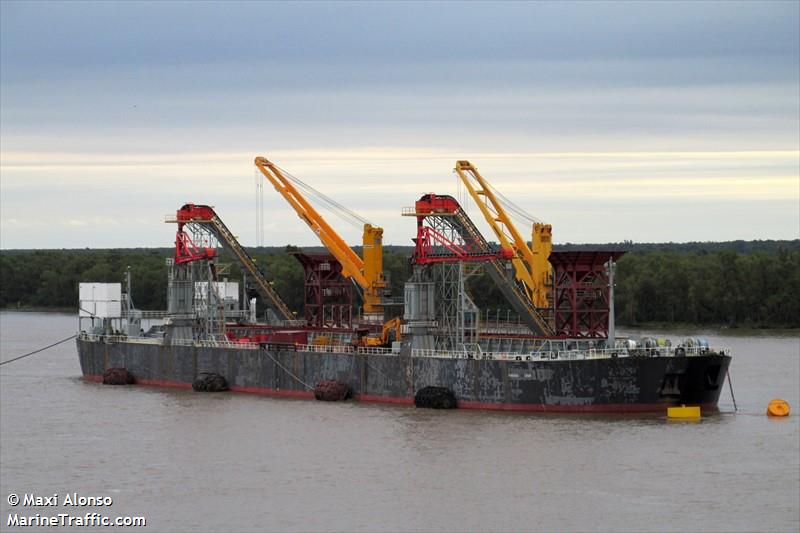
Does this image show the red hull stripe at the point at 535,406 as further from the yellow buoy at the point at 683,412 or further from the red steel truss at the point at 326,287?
the red steel truss at the point at 326,287

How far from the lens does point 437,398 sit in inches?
3091

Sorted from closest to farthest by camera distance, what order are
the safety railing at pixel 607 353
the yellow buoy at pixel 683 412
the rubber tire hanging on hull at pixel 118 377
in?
the yellow buoy at pixel 683 412
the safety railing at pixel 607 353
the rubber tire hanging on hull at pixel 118 377

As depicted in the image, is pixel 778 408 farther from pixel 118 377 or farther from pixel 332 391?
pixel 118 377

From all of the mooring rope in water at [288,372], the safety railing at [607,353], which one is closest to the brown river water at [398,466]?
the mooring rope in water at [288,372]

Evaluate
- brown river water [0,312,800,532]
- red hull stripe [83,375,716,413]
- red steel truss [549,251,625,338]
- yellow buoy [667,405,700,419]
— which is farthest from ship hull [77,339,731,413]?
red steel truss [549,251,625,338]

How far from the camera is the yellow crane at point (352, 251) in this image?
9819 cm

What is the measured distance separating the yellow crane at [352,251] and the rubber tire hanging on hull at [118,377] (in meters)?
15.7

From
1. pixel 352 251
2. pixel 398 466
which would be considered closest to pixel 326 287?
pixel 352 251

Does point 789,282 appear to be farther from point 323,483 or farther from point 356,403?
point 323,483

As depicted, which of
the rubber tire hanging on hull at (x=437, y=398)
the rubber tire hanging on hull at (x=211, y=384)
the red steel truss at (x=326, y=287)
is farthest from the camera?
the red steel truss at (x=326, y=287)

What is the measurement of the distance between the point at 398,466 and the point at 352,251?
4148cm

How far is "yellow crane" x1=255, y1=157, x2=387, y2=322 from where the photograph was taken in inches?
3866

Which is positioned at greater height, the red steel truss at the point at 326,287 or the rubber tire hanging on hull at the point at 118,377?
the red steel truss at the point at 326,287

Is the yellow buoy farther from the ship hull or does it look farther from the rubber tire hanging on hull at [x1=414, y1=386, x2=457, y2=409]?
the rubber tire hanging on hull at [x1=414, y1=386, x2=457, y2=409]
